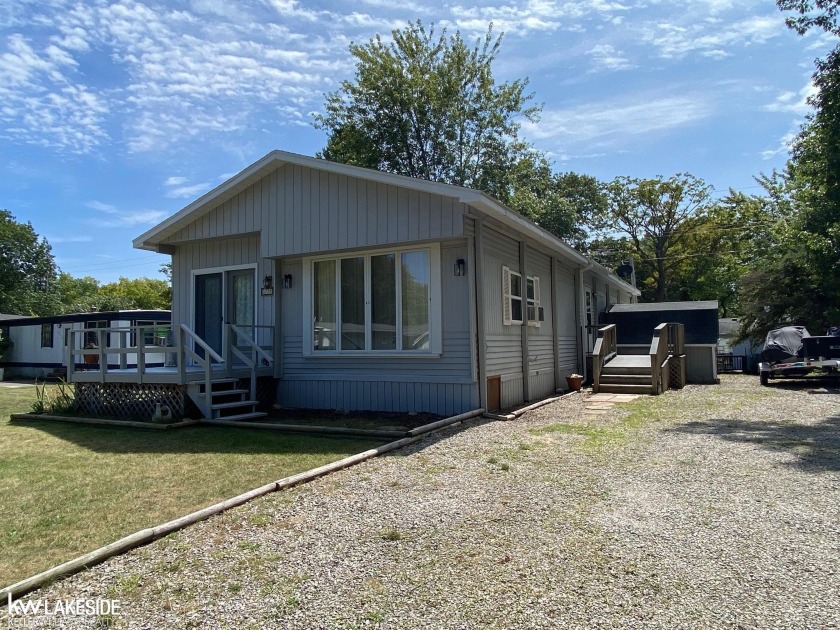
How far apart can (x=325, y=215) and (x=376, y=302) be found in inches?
63.5

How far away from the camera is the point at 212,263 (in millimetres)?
10656

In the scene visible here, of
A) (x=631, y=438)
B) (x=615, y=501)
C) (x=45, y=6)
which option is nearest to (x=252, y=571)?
(x=615, y=501)

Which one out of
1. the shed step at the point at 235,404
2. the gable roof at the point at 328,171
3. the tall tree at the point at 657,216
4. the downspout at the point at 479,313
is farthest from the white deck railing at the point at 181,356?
the tall tree at the point at 657,216

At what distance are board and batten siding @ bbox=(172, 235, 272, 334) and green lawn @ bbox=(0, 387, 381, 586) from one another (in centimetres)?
286

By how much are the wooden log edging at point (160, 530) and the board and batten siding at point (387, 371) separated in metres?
2.38

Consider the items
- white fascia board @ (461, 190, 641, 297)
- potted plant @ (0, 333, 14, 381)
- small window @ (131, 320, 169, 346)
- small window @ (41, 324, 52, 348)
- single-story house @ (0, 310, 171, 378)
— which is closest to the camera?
white fascia board @ (461, 190, 641, 297)

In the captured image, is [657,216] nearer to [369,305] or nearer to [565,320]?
[565,320]

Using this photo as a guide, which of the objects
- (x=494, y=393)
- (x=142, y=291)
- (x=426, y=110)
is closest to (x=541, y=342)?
(x=494, y=393)

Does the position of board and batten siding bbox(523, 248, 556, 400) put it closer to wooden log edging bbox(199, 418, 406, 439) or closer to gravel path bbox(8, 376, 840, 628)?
wooden log edging bbox(199, 418, 406, 439)

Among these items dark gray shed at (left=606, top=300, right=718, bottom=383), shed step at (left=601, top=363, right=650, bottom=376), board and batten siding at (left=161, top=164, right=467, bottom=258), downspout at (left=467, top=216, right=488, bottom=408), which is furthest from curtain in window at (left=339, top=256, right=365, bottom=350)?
dark gray shed at (left=606, top=300, right=718, bottom=383)

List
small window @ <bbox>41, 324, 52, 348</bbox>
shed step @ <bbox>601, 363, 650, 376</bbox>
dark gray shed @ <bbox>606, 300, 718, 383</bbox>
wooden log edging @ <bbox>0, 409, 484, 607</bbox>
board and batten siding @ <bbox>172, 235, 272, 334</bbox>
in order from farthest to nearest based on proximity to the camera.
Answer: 1. small window @ <bbox>41, 324, 52, 348</bbox>
2. dark gray shed @ <bbox>606, 300, 718, 383</bbox>
3. shed step @ <bbox>601, 363, 650, 376</bbox>
4. board and batten siding @ <bbox>172, 235, 272, 334</bbox>
5. wooden log edging @ <bbox>0, 409, 484, 607</bbox>

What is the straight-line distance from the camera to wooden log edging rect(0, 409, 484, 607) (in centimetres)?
284

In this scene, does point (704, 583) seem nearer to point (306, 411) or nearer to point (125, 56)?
point (306, 411)

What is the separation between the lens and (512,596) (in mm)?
2678
